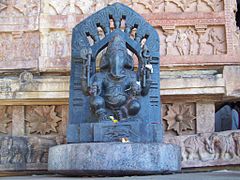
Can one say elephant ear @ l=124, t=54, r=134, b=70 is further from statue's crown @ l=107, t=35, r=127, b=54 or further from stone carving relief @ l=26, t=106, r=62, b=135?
stone carving relief @ l=26, t=106, r=62, b=135

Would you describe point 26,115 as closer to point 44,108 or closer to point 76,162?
point 44,108

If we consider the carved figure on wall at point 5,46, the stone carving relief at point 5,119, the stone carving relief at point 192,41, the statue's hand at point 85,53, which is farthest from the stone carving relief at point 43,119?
the stone carving relief at point 192,41

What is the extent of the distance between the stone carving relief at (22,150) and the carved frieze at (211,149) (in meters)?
2.62

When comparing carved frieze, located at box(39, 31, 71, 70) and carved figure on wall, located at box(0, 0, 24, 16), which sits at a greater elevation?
carved figure on wall, located at box(0, 0, 24, 16)

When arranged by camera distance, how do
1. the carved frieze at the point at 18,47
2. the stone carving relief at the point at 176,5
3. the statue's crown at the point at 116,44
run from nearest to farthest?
the statue's crown at the point at 116,44
the carved frieze at the point at 18,47
the stone carving relief at the point at 176,5

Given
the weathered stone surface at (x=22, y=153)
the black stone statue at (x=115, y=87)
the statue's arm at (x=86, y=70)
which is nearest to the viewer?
the black stone statue at (x=115, y=87)

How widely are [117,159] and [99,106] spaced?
116cm

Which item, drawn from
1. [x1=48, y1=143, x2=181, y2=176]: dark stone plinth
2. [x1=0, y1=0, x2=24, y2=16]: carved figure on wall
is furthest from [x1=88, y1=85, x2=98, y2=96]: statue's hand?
[x1=0, y1=0, x2=24, y2=16]: carved figure on wall

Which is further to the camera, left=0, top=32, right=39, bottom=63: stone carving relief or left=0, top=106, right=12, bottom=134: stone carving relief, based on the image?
left=0, top=32, right=39, bottom=63: stone carving relief

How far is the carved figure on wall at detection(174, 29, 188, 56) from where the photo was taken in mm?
8906

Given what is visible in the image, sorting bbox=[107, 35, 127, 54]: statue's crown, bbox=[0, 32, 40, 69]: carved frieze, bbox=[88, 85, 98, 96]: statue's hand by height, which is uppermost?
bbox=[0, 32, 40, 69]: carved frieze

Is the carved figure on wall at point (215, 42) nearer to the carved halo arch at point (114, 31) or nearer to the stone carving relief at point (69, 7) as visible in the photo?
the carved halo arch at point (114, 31)

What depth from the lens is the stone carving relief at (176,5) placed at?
9.10 metres

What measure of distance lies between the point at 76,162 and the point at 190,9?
4751mm
